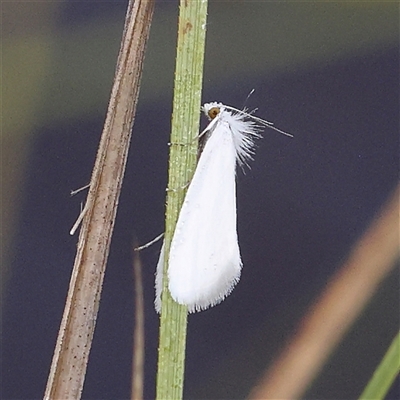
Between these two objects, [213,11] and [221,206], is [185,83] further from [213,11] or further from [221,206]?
[213,11]

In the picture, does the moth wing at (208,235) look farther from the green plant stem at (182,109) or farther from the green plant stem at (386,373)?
the green plant stem at (386,373)

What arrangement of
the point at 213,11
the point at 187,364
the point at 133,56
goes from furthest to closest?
the point at 187,364 → the point at 213,11 → the point at 133,56

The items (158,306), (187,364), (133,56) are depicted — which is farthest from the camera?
(187,364)

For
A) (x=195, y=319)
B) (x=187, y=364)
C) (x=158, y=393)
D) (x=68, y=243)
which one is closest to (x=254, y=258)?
(x=195, y=319)

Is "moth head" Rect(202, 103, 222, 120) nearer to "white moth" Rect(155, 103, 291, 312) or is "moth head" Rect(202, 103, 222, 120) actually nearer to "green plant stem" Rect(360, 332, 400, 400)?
"white moth" Rect(155, 103, 291, 312)

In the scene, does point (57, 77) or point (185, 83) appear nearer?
point (185, 83)

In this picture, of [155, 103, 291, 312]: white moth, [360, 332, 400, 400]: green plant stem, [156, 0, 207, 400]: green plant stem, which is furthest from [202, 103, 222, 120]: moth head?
[360, 332, 400, 400]: green plant stem

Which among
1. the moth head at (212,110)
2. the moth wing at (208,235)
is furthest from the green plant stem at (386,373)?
the moth head at (212,110)

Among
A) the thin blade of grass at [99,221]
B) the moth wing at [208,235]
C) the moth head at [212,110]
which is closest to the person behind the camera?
the thin blade of grass at [99,221]
